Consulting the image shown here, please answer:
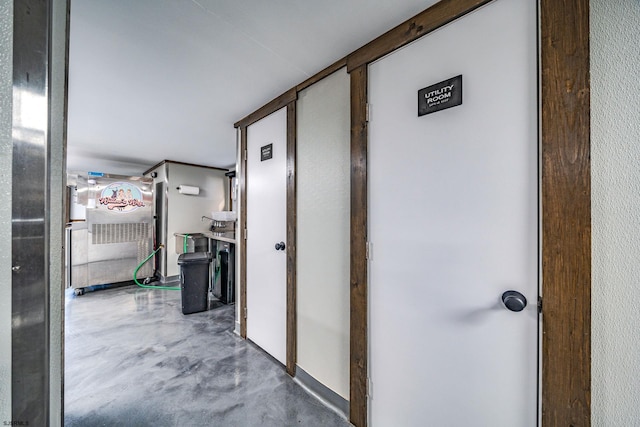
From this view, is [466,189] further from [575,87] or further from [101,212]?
[101,212]

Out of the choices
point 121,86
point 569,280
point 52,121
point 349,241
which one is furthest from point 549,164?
point 121,86

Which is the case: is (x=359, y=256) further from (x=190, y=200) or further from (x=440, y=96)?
(x=190, y=200)

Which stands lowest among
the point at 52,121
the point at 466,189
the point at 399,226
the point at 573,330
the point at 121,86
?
the point at 573,330

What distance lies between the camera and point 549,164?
3.01ft

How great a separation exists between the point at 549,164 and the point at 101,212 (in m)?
5.58

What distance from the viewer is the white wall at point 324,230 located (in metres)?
1.64

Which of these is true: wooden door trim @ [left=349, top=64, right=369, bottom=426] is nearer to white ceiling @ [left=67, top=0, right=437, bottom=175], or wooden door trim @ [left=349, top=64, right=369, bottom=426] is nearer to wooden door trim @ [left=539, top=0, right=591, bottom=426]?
white ceiling @ [left=67, top=0, right=437, bottom=175]

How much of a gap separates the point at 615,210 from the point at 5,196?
179cm

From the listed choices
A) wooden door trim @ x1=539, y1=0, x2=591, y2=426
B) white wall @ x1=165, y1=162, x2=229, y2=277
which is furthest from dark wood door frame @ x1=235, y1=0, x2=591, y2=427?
white wall @ x1=165, y1=162, x2=229, y2=277

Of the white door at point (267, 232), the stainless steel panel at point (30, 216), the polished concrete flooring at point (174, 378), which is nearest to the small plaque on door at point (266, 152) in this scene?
the white door at point (267, 232)

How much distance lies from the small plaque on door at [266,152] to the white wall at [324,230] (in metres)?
0.41

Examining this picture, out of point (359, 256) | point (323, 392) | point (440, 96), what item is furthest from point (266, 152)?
→ point (323, 392)

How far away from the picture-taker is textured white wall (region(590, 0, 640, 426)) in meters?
0.82

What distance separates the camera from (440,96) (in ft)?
3.92
